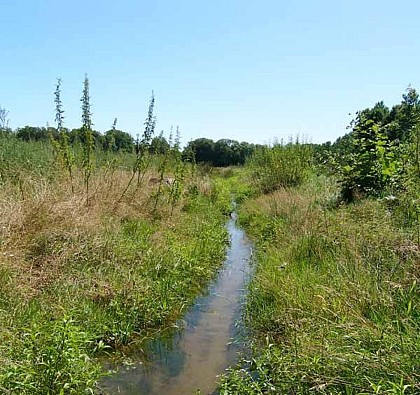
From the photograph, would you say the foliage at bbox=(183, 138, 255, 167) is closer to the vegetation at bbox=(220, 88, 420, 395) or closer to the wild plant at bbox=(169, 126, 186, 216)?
the wild plant at bbox=(169, 126, 186, 216)

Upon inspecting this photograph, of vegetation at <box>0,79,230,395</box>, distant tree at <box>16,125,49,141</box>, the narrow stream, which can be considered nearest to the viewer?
vegetation at <box>0,79,230,395</box>

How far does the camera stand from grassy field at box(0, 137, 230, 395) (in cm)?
349

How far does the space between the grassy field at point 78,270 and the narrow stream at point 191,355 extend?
27 cm

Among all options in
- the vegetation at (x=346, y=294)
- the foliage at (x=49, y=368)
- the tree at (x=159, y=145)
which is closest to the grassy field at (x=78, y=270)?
the foliage at (x=49, y=368)

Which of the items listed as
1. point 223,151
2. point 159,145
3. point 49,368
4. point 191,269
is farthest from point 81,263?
point 223,151

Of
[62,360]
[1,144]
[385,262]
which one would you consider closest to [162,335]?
[62,360]

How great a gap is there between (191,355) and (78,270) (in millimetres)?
2069

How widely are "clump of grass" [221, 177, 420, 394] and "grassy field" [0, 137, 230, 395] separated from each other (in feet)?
4.43

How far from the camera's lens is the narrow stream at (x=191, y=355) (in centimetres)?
407

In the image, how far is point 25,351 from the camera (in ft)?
11.4

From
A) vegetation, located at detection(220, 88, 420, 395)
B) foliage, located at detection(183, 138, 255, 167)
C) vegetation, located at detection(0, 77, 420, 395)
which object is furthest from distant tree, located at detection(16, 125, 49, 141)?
foliage, located at detection(183, 138, 255, 167)

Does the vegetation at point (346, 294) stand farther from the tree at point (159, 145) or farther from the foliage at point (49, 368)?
the tree at point (159, 145)

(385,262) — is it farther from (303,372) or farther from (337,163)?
(337,163)

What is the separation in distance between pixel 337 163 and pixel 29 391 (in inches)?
360
